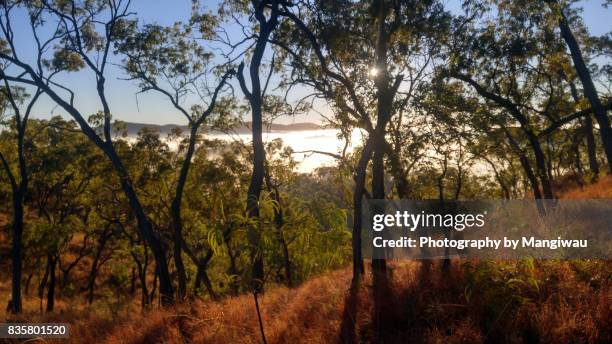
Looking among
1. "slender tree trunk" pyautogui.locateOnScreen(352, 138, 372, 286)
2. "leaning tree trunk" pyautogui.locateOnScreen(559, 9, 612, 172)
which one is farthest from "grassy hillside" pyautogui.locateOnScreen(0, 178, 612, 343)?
"leaning tree trunk" pyautogui.locateOnScreen(559, 9, 612, 172)

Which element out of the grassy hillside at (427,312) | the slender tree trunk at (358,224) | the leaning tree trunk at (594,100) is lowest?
the grassy hillside at (427,312)

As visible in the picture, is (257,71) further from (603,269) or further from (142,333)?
(603,269)

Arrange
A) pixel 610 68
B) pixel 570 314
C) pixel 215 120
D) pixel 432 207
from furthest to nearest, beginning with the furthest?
pixel 610 68, pixel 215 120, pixel 432 207, pixel 570 314

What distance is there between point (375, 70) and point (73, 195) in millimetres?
21684

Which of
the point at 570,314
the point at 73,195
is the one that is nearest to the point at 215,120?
the point at 73,195

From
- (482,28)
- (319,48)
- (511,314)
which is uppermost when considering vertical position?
(482,28)

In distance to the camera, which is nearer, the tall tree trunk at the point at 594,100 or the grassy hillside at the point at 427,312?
the grassy hillside at the point at 427,312

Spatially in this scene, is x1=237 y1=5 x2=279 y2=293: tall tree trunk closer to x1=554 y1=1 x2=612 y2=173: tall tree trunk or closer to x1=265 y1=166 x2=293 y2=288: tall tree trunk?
x1=265 y1=166 x2=293 y2=288: tall tree trunk

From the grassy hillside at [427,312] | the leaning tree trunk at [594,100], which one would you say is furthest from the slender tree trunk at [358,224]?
the leaning tree trunk at [594,100]

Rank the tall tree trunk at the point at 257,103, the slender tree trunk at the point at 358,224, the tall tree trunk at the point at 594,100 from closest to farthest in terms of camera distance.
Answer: the slender tree trunk at the point at 358,224, the tall tree trunk at the point at 257,103, the tall tree trunk at the point at 594,100

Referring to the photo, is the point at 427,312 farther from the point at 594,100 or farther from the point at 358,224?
the point at 594,100

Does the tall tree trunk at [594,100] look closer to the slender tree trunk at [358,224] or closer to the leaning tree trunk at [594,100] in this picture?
the leaning tree trunk at [594,100]

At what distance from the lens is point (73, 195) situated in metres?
26.1

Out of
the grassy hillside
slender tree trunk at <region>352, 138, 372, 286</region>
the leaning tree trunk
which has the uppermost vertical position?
the leaning tree trunk
